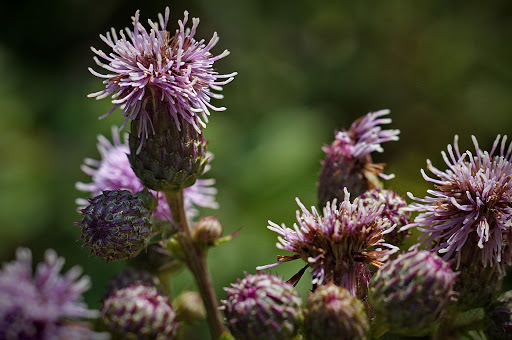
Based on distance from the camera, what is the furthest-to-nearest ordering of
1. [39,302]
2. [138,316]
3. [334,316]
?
[138,316]
[334,316]
[39,302]

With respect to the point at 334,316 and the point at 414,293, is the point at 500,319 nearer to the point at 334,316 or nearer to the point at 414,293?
the point at 414,293

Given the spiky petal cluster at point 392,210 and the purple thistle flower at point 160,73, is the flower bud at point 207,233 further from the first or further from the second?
the spiky petal cluster at point 392,210

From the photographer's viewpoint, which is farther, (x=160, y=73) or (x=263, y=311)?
(x=160, y=73)

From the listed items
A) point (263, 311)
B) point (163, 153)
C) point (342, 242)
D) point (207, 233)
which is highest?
point (163, 153)

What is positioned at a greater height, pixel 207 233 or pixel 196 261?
pixel 207 233

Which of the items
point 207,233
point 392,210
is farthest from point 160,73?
point 392,210

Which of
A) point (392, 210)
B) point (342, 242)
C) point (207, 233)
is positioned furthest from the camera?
point (207, 233)
